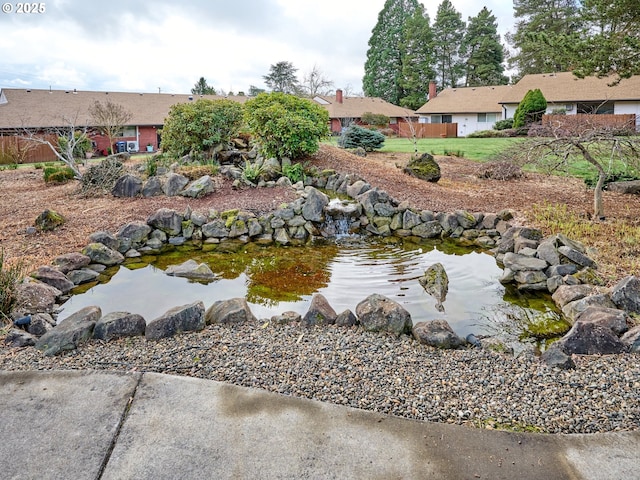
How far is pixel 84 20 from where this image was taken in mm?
12758

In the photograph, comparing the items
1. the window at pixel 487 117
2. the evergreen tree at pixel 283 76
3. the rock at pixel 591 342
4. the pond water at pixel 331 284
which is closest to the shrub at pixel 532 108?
the window at pixel 487 117

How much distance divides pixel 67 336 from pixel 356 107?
128ft

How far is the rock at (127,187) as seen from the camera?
36.1ft

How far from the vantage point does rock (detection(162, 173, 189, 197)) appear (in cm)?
1087

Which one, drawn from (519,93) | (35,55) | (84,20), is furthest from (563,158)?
(519,93)

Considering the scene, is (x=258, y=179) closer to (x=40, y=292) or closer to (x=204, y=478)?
(x=40, y=292)

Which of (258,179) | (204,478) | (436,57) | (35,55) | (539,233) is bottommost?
(204,478)

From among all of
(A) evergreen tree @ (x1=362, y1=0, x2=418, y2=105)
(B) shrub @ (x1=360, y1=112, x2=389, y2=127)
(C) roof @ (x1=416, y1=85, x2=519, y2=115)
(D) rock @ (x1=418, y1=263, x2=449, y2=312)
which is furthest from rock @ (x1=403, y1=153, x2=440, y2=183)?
(A) evergreen tree @ (x1=362, y1=0, x2=418, y2=105)

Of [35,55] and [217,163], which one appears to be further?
[35,55]

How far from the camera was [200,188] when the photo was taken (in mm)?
10719

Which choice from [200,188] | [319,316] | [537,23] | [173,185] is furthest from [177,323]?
[537,23]

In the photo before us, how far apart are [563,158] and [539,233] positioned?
150 centimetres

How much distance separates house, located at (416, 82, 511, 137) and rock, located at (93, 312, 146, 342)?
110 ft

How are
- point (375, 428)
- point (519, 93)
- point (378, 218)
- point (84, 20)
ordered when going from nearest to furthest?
point (375, 428) < point (378, 218) < point (84, 20) < point (519, 93)
